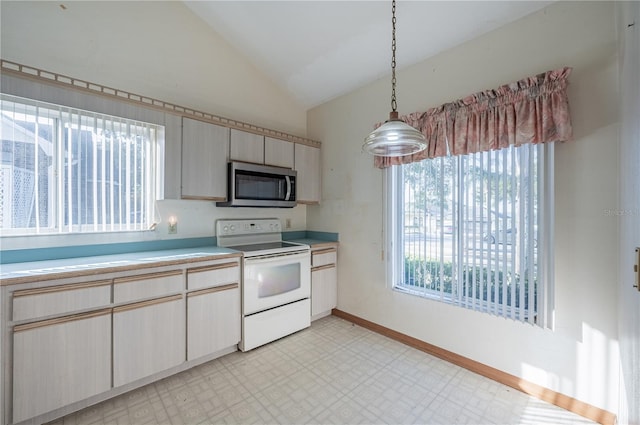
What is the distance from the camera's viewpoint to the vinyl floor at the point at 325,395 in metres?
1.72

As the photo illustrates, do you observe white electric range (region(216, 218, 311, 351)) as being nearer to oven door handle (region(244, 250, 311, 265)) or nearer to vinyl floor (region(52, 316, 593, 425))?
oven door handle (region(244, 250, 311, 265))

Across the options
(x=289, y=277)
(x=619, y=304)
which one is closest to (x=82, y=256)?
(x=289, y=277)

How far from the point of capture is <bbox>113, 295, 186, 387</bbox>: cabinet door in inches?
72.1

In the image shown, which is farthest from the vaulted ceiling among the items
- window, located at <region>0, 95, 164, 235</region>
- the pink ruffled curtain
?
window, located at <region>0, 95, 164, 235</region>

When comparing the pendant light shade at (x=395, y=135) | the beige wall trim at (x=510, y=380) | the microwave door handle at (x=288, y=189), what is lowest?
the beige wall trim at (x=510, y=380)

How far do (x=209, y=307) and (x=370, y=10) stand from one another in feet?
9.10

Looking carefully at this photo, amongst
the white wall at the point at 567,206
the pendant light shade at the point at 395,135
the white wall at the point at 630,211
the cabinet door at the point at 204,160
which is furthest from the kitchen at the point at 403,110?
the pendant light shade at the point at 395,135

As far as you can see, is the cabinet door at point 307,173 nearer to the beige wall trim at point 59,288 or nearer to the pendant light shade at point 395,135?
the pendant light shade at point 395,135

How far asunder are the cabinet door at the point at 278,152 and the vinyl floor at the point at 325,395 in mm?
1948

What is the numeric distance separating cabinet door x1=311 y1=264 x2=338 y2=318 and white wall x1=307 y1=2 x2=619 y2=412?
910 mm

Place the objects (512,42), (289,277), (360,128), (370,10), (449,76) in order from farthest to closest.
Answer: (360,128)
(289,277)
(449,76)
(370,10)
(512,42)

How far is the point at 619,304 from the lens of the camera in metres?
1.56

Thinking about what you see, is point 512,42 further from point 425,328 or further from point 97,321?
point 97,321

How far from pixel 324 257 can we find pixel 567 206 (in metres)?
2.19
